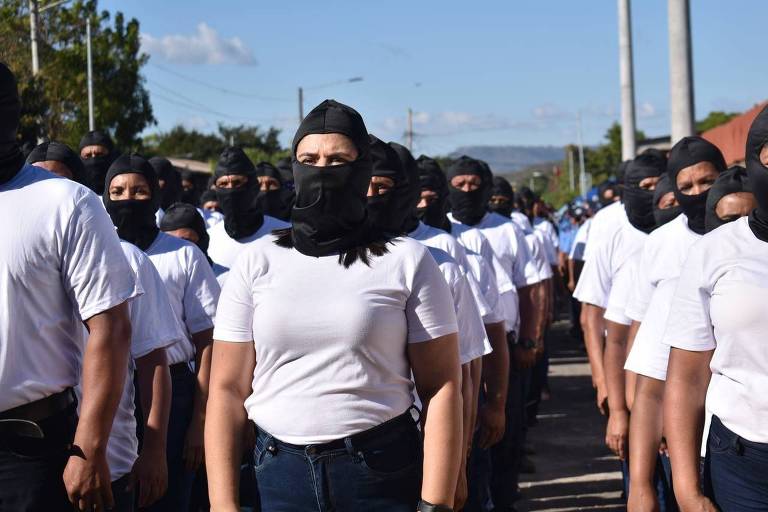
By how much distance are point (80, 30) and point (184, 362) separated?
30.8m

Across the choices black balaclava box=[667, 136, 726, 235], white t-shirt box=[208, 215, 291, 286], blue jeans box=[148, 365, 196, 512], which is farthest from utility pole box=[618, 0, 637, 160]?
blue jeans box=[148, 365, 196, 512]

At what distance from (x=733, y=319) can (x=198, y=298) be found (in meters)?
2.93

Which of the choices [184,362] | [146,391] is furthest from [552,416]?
[146,391]

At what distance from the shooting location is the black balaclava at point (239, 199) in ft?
24.4

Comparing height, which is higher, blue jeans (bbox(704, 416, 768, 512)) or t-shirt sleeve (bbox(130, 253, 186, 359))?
t-shirt sleeve (bbox(130, 253, 186, 359))

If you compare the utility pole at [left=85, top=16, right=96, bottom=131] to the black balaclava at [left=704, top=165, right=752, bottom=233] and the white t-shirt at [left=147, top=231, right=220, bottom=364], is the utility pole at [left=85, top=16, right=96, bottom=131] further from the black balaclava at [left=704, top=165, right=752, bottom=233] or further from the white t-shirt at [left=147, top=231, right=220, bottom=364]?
the black balaclava at [left=704, top=165, right=752, bottom=233]

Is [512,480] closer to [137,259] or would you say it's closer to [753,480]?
[137,259]

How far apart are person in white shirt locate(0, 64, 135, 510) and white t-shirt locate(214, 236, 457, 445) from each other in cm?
44

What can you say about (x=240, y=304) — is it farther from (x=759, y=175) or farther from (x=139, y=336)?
(x=759, y=175)

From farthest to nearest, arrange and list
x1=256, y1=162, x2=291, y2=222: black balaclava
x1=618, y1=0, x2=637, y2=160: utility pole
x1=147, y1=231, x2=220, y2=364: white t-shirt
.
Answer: x1=618, y1=0, x2=637, y2=160: utility pole → x1=256, y1=162, x2=291, y2=222: black balaclava → x1=147, y1=231, x2=220, y2=364: white t-shirt

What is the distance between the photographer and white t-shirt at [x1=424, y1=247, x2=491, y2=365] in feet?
14.6

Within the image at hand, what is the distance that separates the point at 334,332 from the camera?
10.9 ft

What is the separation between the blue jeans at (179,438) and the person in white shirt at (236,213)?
155 cm

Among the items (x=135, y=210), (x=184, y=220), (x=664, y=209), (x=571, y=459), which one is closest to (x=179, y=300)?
(x=135, y=210)
